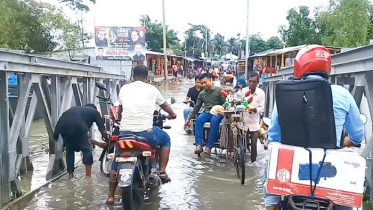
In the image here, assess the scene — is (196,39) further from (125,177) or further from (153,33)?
(125,177)

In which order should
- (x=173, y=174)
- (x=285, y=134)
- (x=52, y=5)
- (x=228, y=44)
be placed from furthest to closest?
(x=228, y=44)
(x=52, y=5)
(x=173, y=174)
(x=285, y=134)

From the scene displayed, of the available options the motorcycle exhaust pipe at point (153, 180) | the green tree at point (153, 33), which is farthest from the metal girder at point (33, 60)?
the green tree at point (153, 33)

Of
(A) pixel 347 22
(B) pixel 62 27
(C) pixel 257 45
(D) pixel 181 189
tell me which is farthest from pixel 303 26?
(D) pixel 181 189

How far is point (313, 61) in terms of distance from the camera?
A: 269 cm

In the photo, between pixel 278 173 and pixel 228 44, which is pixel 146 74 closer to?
pixel 278 173

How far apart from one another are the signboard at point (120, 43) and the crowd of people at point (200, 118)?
21449 millimetres

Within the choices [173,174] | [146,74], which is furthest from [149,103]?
[173,174]

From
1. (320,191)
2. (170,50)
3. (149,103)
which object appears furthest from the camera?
(170,50)

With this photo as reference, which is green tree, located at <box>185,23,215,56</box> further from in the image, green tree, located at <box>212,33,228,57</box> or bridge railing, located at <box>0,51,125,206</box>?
bridge railing, located at <box>0,51,125,206</box>

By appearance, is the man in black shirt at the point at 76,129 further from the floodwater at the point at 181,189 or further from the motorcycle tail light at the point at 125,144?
the motorcycle tail light at the point at 125,144

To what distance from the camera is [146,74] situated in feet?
16.8

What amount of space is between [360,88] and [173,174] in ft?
10.9

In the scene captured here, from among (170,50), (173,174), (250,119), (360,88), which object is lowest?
(173,174)

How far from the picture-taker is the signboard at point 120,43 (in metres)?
31.3
